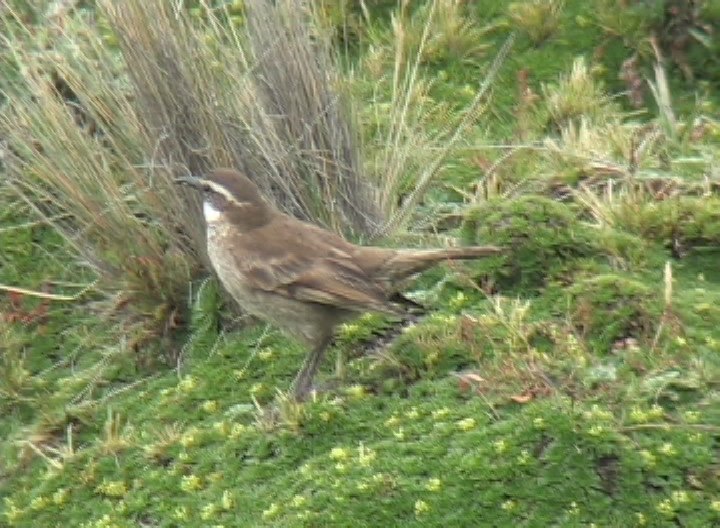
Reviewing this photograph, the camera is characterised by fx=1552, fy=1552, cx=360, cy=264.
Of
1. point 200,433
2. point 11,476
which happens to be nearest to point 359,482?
point 200,433

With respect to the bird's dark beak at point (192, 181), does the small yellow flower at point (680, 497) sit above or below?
below

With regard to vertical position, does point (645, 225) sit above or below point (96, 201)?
below

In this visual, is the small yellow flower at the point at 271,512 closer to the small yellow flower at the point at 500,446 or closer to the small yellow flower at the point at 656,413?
the small yellow flower at the point at 500,446

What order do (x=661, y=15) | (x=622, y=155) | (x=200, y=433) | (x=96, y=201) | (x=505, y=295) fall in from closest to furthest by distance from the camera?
(x=200, y=433)
(x=505, y=295)
(x=96, y=201)
(x=622, y=155)
(x=661, y=15)

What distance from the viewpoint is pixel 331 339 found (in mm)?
7051

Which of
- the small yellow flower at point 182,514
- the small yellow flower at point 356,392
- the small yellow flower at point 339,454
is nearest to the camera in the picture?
the small yellow flower at point 339,454

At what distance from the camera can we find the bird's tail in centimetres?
689

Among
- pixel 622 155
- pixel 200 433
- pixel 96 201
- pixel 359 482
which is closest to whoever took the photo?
pixel 359 482

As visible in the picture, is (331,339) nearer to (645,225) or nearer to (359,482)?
(359,482)

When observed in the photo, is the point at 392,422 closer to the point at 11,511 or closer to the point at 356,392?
the point at 356,392

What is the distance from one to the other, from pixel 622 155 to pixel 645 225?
0.92 metres

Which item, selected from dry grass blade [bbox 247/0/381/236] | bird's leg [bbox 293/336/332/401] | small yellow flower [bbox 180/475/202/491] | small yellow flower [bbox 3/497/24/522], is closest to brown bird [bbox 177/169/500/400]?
bird's leg [bbox 293/336/332/401]

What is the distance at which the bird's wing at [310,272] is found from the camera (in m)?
6.78

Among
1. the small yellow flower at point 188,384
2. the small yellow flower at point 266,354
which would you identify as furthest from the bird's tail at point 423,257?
the small yellow flower at point 188,384
